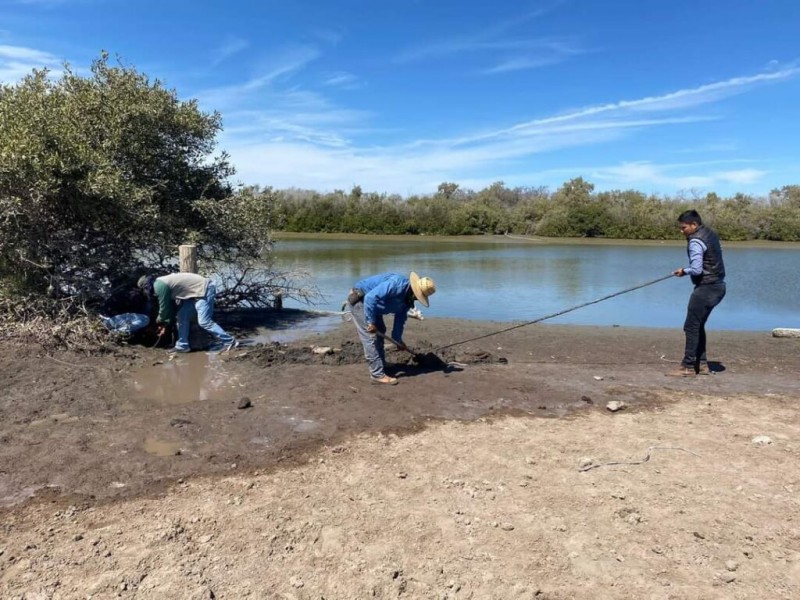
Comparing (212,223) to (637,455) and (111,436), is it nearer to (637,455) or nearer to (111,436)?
(111,436)

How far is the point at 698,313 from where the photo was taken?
300 inches

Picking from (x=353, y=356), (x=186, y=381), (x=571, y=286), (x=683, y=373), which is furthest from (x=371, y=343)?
(x=571, y=286)

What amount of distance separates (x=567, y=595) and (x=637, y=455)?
2112 millimetres

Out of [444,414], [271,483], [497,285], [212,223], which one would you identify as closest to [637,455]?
[444,414]

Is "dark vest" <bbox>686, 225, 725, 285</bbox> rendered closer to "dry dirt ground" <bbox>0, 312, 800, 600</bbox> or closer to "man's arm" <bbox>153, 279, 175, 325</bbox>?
"dry dirt ground" <bbox>0, 312, 800, 600</bbox>

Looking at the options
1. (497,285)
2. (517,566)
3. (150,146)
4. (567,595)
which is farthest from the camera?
(497,285)

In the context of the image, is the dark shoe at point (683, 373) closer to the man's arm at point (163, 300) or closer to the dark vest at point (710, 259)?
the dark vest at point (710, 259)

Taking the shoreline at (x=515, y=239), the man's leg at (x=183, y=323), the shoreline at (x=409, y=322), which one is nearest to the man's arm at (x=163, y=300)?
the man's leg at (x=183, y=323)

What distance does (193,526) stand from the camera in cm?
371

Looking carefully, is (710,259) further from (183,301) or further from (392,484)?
(183,301)

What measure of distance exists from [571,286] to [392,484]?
1665 centimetres

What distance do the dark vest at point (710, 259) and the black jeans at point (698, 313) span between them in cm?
9

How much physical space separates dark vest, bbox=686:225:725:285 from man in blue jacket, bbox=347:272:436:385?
3475 millimetres

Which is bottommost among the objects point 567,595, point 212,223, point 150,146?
point 567,595
